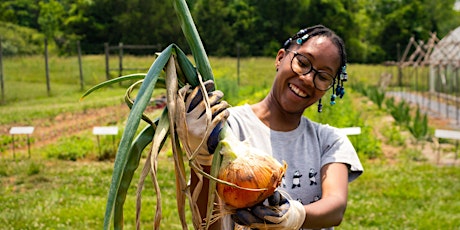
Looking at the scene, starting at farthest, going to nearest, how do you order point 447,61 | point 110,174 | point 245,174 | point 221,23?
point 221,23 → point 447,61 → point 110,174 → point 245,174

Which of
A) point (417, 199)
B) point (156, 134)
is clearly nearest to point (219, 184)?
point (156, 134)

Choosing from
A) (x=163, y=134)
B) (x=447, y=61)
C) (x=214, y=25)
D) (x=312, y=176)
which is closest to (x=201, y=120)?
(x=163, y=134)

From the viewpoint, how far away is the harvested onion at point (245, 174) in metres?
1.31

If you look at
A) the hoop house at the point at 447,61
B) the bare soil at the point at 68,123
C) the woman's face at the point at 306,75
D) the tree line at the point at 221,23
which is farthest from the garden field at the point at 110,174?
the tree line at the point at 221,23

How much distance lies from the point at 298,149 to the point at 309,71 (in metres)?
0.27

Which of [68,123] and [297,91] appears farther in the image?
[68,123]

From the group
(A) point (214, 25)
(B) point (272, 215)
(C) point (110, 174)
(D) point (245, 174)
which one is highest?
(A) point (214, 25)

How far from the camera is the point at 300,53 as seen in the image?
173 cm

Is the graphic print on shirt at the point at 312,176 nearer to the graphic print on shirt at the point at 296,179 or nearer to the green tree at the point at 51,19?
the graphic print on shirt at the point at 296,179

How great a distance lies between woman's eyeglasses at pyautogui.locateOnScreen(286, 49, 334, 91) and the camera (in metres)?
1.71

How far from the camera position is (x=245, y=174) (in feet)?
4.28

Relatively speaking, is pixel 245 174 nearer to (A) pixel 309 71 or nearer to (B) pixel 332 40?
(A) pixel 309 71

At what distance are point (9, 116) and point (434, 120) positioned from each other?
9.35 metres

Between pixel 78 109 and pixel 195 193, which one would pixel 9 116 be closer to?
pixel 78 109
